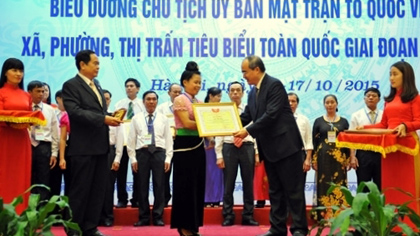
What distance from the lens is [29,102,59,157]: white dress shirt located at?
18.3 ft

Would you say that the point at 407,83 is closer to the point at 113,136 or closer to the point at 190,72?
the point at 190,72

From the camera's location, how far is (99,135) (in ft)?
13.6

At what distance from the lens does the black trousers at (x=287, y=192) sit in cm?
419

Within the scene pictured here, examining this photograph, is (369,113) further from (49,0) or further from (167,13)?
(49,0)

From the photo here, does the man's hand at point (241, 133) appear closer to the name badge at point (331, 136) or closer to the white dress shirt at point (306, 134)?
the name badge at point (331, 136)

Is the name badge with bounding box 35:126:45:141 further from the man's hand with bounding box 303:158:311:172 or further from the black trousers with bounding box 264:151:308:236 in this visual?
the man's hand with bounding box 303:158:311:172

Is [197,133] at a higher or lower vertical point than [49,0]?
lower

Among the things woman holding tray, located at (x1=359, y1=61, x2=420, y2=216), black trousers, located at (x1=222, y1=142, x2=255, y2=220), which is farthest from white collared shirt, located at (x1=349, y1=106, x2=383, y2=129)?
woman holding tray, located at (x1=359, y1=61, x2=420, y2=216)

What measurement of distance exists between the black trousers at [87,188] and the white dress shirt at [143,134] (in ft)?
5.22

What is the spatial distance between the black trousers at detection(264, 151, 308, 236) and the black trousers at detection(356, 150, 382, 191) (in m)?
1.61

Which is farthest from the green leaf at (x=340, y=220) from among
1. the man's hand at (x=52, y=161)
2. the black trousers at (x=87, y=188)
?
the man's hand at (x=52, y=161)

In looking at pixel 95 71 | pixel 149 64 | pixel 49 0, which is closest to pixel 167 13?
pixel 149 64

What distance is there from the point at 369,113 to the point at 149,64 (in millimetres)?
2630

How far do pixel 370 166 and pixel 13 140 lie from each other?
3.31 metres
